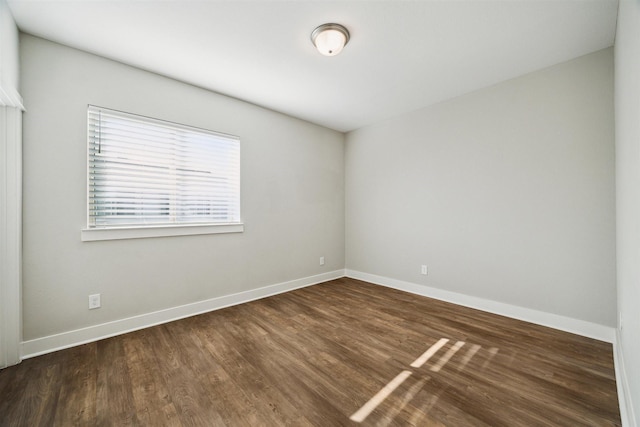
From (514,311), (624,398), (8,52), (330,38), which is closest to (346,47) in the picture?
(330,38)

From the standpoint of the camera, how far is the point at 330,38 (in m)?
2.06

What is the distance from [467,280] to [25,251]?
14.1 ft

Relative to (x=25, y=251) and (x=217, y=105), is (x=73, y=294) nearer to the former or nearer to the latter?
(x=25, y=251)

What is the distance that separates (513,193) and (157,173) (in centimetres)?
378

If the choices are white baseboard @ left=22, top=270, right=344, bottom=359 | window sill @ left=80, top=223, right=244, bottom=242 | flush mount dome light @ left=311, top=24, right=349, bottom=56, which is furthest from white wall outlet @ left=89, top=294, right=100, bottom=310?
flush mount dome light @ left=311, top=24, right=349, bottom=56

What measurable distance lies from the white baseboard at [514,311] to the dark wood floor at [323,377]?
0.13m

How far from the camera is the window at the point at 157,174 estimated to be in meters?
2.39

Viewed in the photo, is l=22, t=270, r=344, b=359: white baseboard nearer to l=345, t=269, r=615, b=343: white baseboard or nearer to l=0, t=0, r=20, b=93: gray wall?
l=345, t=269, r=615, b=343: white baseboard

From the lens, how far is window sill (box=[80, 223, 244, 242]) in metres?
2.32

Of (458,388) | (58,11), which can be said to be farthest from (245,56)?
(458,388)

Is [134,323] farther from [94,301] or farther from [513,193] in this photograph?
[513,193]

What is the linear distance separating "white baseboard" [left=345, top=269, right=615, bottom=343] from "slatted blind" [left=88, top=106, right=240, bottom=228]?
101 inches

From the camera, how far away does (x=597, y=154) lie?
233cm

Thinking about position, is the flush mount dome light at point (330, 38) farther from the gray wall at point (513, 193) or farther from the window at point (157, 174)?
the gray wall at point (513, 193)
